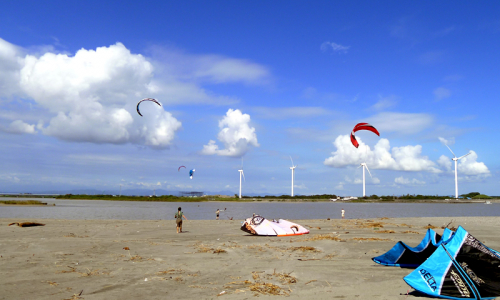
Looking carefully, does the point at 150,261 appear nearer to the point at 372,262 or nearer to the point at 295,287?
the point at 295,287

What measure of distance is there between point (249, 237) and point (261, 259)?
7119 mm

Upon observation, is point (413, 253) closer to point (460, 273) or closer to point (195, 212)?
point (460, 273)

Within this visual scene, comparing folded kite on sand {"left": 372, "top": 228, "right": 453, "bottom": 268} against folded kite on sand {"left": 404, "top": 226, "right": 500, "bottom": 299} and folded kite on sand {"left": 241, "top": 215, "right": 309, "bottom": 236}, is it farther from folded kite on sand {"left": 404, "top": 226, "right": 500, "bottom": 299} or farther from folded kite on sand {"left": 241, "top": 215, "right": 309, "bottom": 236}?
folded kite on sand {"left": 241, "top": 215, "right": 309, "bottom": 236}

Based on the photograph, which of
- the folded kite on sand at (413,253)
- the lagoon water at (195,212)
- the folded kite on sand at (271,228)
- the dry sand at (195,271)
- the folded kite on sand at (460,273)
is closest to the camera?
the folded kite on sand at (460,273)

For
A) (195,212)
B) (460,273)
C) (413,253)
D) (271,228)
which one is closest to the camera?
(460,273)

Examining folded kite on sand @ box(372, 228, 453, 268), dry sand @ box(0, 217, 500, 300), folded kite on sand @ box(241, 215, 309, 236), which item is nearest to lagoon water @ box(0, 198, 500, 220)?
folded kite on sand @ box(241, 215, 309, 236)

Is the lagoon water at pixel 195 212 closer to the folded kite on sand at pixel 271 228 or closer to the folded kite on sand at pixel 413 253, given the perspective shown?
the folded kite on sand at pixel 271 228

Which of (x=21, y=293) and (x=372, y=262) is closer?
(x=21, y=293)

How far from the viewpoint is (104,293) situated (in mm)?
8531

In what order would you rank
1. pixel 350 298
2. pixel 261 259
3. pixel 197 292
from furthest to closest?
1. pixel 261 259
2. pixel 197 292
3. pixel 350 298

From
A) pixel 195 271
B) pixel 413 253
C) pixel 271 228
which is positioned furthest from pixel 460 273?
pixel 271 228

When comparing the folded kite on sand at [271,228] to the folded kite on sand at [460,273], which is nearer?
the folded kite on sand at [460,273]

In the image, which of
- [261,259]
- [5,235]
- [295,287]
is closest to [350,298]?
[295,287]

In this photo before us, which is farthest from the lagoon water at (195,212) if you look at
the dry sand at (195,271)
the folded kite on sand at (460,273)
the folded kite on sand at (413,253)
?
the folded kite on sand at (460,273)
